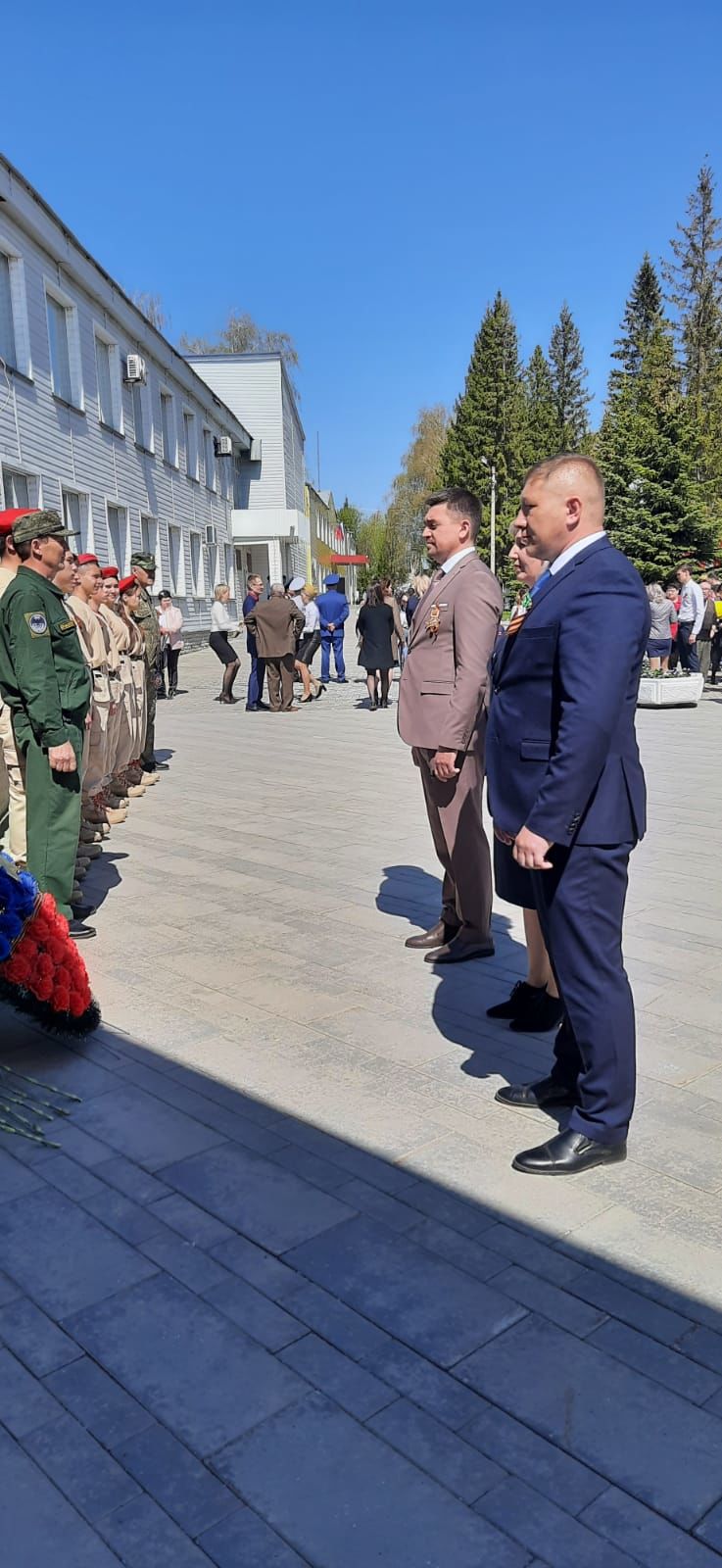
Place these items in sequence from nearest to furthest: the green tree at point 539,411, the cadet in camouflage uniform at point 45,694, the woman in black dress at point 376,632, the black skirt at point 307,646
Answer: the cadet in camouflage uniform at point 45,694, the woman in black dress at point 376,632, the black skirt at point 307,646, the green tree at point 539,411

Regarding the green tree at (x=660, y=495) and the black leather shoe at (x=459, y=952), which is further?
the green tree at (x=660, y=495)

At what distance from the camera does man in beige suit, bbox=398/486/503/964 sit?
461 cm

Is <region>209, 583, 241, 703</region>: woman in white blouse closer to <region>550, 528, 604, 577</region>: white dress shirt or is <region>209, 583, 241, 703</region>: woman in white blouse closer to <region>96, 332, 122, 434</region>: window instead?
<region>96, 332, 122, 434</region>: window

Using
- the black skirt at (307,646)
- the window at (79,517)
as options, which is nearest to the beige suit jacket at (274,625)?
the black skirt at (307,646)

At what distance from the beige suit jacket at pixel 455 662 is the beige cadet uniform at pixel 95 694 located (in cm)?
299

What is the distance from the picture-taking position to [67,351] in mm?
19453

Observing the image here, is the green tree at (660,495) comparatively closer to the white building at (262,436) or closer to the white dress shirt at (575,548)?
the white building at (262,436)

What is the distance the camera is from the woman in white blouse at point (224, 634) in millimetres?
16812

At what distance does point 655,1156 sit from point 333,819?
5.29m

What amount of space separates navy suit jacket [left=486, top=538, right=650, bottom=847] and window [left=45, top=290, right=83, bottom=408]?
58.5 ft

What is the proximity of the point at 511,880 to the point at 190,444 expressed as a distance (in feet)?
95.5

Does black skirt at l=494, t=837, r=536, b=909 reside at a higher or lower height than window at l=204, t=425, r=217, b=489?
lower

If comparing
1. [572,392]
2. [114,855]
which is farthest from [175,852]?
[572,392]

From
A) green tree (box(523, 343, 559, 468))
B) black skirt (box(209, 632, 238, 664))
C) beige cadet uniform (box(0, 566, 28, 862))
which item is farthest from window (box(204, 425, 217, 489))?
green tree (box(523, 343, 559, 468))
